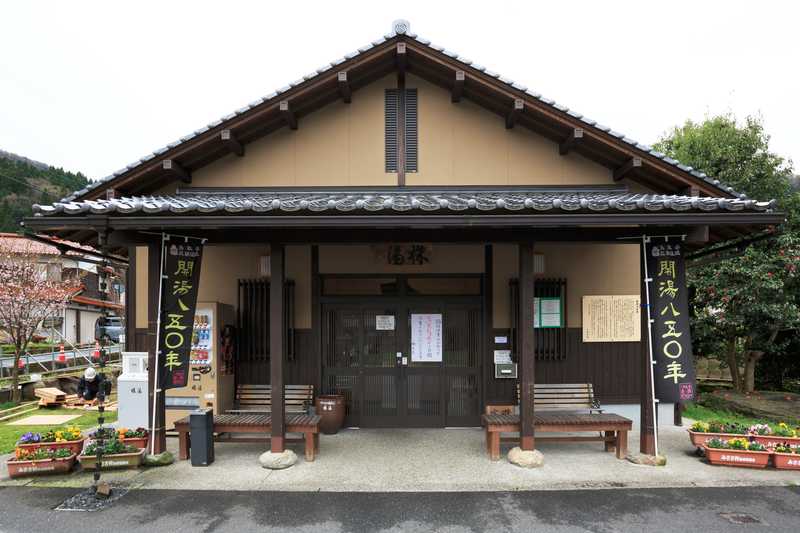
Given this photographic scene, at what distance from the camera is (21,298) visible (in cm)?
1262

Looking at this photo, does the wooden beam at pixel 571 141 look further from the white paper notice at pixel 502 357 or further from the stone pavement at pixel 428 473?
the stone pavement at pixel 428 473

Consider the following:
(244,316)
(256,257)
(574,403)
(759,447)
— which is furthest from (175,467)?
(759,447)

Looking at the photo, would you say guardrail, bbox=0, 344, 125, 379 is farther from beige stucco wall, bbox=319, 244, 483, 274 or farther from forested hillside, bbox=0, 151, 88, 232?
forested hillside, bbox=0, 151, 88, 232

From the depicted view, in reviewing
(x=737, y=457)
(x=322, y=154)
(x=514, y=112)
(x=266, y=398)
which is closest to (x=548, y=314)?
(x=737, y=457)

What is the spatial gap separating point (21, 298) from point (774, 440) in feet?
56.1

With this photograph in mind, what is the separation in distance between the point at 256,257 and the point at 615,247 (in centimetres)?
651

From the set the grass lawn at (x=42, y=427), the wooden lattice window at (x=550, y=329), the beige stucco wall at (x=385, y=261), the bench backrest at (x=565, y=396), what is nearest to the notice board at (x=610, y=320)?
the wooden lattice window at (x=550, y=329)

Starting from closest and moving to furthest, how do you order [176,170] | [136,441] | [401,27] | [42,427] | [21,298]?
[136,441]
[401,27]
[176,170]
[42,427]
[21,298]

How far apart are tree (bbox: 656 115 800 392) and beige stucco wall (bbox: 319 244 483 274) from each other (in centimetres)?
680

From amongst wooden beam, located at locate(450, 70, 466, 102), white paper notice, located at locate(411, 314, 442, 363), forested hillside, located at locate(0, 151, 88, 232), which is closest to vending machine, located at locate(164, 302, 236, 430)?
white paper notice, located at locate(411, 314, 442, 363)

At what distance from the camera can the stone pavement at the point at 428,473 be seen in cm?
546

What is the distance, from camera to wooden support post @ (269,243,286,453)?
241 inches

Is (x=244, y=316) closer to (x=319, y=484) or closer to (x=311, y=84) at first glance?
(x=319, y=484)

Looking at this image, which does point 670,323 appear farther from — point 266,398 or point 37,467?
point 37,467
